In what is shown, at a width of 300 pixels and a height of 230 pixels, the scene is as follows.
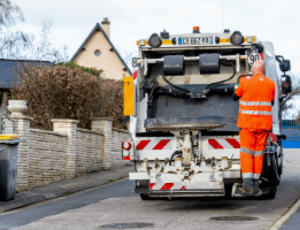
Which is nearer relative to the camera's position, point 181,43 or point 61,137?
point 181,43

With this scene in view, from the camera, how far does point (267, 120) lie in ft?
24.4

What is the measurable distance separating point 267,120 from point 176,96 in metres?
2.21

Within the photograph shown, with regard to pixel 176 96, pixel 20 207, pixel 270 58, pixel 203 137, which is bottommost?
pixel 20 207

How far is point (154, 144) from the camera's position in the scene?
8.80m

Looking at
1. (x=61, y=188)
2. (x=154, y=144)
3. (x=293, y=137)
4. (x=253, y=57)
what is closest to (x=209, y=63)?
(x=253, y=57)

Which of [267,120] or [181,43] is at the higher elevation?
[181,43]

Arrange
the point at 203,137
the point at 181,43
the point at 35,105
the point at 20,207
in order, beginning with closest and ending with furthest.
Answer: the point at 203,137 < the point at 181,43 < the point at 20,207 < the point at 35,105

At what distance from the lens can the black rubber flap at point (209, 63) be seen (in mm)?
9032

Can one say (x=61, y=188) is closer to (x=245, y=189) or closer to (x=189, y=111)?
(x=189, y=111)

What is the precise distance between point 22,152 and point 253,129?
6655mm

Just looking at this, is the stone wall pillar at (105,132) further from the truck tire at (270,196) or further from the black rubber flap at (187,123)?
the black rubber flap at (187,123)

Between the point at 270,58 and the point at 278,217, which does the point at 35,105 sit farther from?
the point at 278,217

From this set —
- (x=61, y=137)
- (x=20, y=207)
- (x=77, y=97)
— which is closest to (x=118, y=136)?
(x=77, y=97)

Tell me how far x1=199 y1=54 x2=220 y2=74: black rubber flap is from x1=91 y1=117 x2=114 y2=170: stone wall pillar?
9.24m
